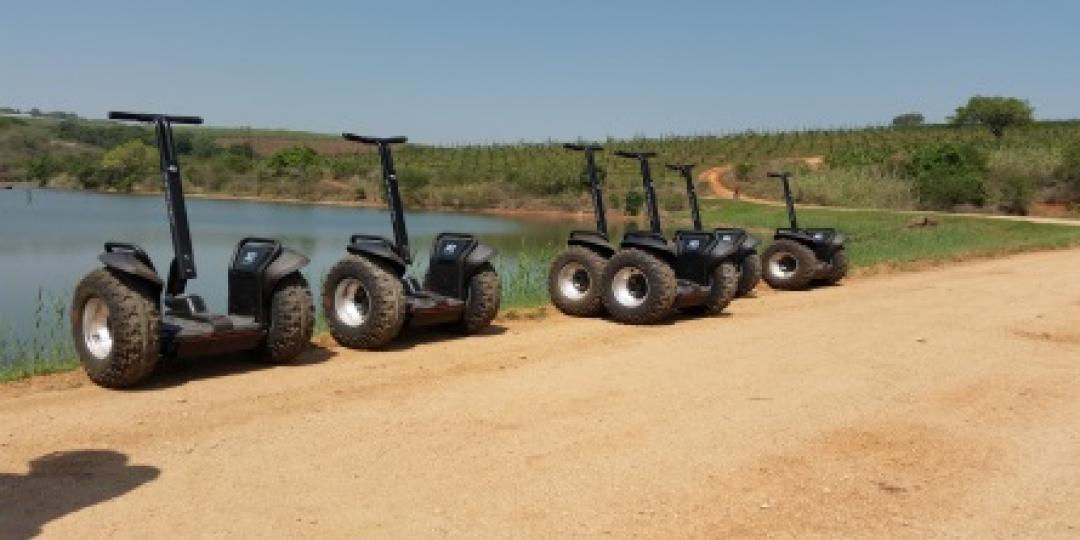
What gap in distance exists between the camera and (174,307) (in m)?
7.51

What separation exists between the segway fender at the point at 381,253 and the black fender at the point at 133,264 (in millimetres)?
2071

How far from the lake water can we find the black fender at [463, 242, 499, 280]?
3429 mm

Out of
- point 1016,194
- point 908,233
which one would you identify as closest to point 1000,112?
point 1016,194

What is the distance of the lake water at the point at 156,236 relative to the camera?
1584cm

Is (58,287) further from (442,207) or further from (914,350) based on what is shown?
(442,207)

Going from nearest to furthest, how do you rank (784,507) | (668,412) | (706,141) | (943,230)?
(784,507), (668,412), (943,230), (706,141)

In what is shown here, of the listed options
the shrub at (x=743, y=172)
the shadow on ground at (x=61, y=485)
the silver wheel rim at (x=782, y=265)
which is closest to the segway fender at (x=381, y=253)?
the shadow on ground at (x=61, y=485)

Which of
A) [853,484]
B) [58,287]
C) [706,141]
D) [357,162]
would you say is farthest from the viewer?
[706,141]

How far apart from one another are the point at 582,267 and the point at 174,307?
5.08 m

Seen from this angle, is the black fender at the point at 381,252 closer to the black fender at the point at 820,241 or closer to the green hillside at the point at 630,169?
the black fender at the point at 820,241

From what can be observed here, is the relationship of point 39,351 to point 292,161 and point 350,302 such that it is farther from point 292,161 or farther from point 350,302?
point 292,161

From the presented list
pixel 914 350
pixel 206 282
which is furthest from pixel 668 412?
pixel 206 282

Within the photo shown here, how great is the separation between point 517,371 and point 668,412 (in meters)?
1.64

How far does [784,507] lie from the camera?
182 inches
